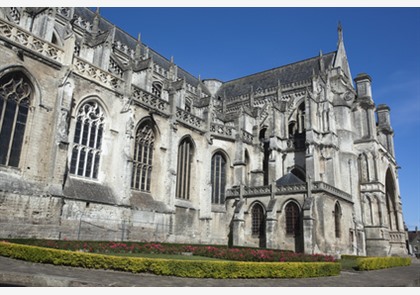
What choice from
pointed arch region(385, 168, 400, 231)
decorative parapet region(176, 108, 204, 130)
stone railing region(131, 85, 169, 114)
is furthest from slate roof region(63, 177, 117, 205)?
pointed arch region(385, 168, 400, 231)

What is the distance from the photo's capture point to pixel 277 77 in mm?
45625

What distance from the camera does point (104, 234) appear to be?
18594 mm

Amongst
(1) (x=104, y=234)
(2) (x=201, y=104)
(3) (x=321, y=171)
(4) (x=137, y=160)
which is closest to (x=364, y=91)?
(3) (x=321, y=171)

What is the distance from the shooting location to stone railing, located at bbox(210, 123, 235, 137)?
96.8 feet

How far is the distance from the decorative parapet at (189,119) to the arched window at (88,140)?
22.2ft

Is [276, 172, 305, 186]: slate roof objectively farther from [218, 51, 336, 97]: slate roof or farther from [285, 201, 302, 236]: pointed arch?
[218, 51, 336, 97]: slate roof

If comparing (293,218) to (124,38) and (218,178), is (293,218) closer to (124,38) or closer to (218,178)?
(218,178)

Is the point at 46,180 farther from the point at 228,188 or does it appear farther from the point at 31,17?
the point at 228,188

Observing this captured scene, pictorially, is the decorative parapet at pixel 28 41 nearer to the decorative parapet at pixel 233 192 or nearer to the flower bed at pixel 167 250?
the flower bed at pixel 167 250

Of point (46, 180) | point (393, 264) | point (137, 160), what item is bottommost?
point (393, 264)

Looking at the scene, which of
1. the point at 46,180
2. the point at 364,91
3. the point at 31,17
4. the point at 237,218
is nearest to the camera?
the point at 46,180

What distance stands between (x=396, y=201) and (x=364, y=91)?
13.3 metres

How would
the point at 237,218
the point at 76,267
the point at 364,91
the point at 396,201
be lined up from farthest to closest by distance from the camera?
1. the point at 396,201
2. the point at 364,91
3. the point at 237,218
4. the point at 76,267

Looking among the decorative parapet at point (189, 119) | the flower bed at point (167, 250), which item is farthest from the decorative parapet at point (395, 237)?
the flower bed at point (167, 250)
